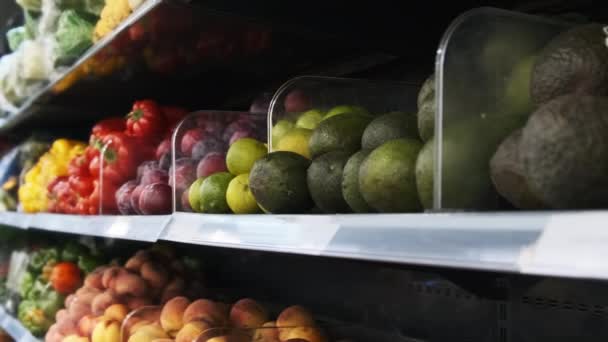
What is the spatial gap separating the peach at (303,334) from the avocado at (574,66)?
814 mm

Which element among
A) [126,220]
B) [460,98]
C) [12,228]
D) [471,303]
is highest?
[460,98]

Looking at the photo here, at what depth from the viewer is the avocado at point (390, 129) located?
39.1 inches

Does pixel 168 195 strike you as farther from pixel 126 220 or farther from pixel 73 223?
pixel 73 223

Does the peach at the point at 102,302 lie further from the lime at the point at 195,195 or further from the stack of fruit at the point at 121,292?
the lime at the point at 195,195

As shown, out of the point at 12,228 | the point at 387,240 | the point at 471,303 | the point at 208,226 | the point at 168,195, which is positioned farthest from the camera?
the point at 12,228

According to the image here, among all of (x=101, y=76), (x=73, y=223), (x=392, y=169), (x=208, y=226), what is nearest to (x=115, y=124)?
(x=101, y=76)

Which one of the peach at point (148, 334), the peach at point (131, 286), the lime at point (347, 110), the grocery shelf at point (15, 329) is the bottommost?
the grocery shelf at point (15, 329)

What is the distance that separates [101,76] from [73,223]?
497mm

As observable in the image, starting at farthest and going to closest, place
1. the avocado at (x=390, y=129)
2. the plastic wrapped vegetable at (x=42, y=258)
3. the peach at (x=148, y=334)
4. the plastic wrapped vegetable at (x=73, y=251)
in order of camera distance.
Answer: the plastic wrapped vegetable at (x=42, y=258)
the plastic wrapped vegetable at (x=73, y=251)
the peach at (x=148, y=334)
the avocado at (x=390, y=129)

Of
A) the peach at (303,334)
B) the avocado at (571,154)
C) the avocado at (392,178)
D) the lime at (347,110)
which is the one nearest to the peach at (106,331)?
the peach at (303,334)

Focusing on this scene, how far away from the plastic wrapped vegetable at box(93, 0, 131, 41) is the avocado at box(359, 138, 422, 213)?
1.31m

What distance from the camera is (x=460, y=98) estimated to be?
0.77 meters

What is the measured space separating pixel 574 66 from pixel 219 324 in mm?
1126

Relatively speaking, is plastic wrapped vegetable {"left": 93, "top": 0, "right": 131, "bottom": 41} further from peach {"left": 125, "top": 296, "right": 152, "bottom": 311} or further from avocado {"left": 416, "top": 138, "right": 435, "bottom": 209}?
avocado {"left": 416, "top": 138, "right": 435, "bottom": 209}
